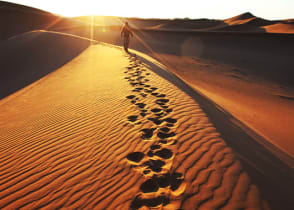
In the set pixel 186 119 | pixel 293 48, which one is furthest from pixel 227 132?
pixel 293 48

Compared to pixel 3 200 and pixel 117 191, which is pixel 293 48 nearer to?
pixel 117 191

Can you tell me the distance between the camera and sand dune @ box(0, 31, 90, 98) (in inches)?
354

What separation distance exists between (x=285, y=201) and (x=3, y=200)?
3.72 metres

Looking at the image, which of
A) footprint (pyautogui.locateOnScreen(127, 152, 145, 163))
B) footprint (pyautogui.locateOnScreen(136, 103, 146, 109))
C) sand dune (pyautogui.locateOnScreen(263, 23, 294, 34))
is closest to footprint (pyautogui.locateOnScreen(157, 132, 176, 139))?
footprint (pyautogui.locateOnScreen(127, 152, 145, 163))

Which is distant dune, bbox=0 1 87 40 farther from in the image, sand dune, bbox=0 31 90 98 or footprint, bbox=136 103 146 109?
footprint, bbox=136 103 146 109

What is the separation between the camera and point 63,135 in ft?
11.8

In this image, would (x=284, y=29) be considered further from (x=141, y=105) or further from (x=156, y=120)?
(x=156, y=120)

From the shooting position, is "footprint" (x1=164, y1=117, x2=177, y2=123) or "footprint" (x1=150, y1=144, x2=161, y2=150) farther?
"footprint" (x1=164, y1=117, x2=177, y2=123)

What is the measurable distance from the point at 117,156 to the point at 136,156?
33 cm

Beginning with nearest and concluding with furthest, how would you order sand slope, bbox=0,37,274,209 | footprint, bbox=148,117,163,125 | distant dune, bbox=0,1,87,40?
sand slope, bbox=0,37,274,209 < footprint, bbox=148,117,163,125 < distant dune, bbox=0,1,87,40

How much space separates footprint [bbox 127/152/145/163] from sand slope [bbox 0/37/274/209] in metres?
0.02

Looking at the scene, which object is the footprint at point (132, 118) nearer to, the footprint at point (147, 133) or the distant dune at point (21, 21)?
the footprint at point (147, 133)

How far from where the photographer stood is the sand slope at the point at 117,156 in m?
2.23

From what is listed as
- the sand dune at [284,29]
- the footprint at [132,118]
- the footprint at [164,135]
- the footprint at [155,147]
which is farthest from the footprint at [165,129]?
the sand dune at [284,29]
